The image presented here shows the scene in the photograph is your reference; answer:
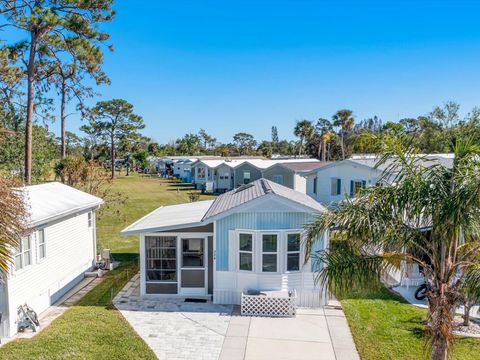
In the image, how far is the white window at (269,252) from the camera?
11758mm

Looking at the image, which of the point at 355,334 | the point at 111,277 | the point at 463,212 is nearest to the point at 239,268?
the point at 355,334

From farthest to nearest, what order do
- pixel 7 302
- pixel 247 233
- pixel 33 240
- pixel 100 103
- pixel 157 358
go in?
pixel 100 103
pixel 247 233
pixel 33 240
pixel 7 302
pixel 157 358

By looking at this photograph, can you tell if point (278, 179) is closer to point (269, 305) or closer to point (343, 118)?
point (343, 118)

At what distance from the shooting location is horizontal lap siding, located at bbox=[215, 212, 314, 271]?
1170cm

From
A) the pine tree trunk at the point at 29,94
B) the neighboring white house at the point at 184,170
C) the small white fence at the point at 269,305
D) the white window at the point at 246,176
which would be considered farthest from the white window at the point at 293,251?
the neighboring white house at the point at 184,170

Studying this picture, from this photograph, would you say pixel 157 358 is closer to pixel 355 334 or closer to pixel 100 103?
pixel 355 334

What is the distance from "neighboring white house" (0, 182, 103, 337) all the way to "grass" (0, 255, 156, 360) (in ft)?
2.99

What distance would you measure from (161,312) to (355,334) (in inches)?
224

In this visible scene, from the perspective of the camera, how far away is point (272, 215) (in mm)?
11688

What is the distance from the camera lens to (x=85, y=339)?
9.48m

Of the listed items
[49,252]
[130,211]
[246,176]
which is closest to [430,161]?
[49,252]

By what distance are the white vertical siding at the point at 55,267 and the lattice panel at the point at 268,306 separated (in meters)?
6.19

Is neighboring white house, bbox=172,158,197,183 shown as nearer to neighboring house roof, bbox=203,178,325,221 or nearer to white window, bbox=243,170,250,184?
white window, bbox=243,170,250,184

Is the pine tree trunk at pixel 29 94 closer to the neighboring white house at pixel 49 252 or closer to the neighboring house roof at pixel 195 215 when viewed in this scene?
the neighboring white house at pixel 49 252
